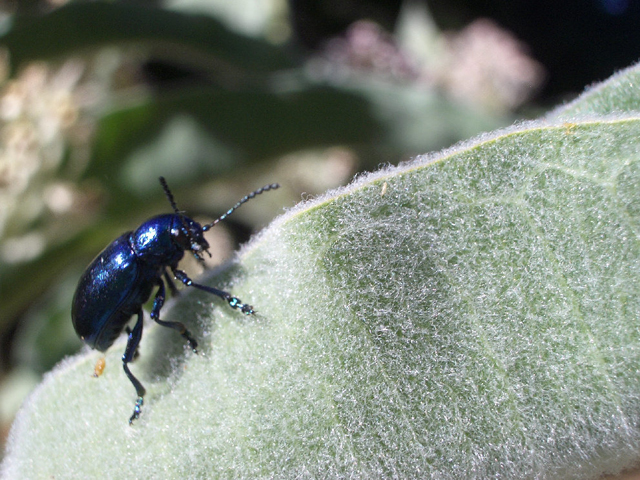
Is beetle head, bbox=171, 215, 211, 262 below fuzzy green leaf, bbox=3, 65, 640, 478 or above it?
below

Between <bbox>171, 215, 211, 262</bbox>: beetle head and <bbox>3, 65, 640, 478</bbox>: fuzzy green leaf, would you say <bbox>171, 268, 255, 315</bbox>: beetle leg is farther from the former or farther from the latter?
<bbox>171, 215, 211, 262</bbox>: beetle head

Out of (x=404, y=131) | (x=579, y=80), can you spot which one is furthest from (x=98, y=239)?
(x=579, y=80)

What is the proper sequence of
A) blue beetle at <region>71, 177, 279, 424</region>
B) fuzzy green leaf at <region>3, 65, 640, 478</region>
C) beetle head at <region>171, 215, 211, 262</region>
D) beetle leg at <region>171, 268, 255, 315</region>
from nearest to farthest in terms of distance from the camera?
1. fuzzy green leaf at <region>3, 65, 640, 478</region>
2. beetle leg at <region>171, 268, 255, 315</region>
3. blue beetle at <region>71, 177, 279, 424</region>
4. beetle head at <region>171, 215, 211, 262</region>

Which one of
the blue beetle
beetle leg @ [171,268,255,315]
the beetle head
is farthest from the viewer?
the beetle head

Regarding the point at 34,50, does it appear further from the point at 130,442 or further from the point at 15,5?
the point at 130,442

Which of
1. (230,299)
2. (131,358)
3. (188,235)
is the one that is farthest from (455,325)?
(188,235)

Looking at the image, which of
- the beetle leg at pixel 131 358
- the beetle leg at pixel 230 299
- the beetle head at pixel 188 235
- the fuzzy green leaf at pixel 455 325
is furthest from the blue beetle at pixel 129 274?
the fuzzy green leaf at pixel 455 325

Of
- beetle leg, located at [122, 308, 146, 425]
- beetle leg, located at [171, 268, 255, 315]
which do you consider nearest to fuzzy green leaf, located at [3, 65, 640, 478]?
beetle leg, located at [171, 268, 255, 315]
